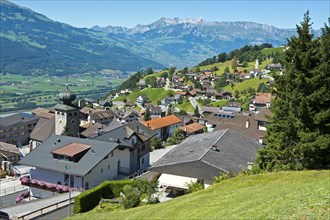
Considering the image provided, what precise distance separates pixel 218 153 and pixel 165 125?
56.6m

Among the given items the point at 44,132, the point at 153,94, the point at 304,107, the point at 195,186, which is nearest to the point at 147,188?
the point at 195,186

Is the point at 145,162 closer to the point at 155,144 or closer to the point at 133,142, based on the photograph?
the point at 133,142

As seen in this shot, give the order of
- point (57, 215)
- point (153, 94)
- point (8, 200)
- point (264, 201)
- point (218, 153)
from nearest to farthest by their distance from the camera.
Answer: point (264, 201) → point (57, 215) → point (218, 153) → point (8, 200) → point (153, 94)

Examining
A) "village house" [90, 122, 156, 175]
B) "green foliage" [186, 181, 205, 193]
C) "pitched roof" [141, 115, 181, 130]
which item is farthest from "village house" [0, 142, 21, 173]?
"green foliage" [186, 181, 205, 193]

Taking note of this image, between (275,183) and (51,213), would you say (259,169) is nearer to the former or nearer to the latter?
(275,183)

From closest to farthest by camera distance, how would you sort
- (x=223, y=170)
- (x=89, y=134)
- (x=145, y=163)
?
(x=223, y=170) → (x=145, y=163) → (x=89, y=134)

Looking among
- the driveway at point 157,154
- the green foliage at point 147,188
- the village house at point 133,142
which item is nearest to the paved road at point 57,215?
the green foliage at point 147,188

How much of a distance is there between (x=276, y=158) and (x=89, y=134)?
5721 cm

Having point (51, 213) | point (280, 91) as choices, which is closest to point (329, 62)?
point (280, 91)

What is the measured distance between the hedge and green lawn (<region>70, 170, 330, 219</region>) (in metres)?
8.86

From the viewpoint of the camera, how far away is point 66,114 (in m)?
69.2

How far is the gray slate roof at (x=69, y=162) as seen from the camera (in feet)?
136

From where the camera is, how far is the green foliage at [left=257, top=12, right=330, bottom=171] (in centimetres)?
2298

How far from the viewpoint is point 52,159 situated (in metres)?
43.3
